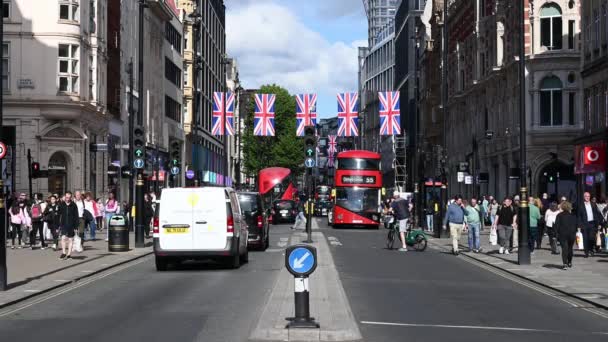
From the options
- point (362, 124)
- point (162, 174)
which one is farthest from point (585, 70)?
point (362, 124)

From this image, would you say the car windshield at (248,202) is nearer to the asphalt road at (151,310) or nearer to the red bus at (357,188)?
the asphalt road at (151,310)

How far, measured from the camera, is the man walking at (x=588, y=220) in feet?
102

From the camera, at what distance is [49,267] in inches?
1010

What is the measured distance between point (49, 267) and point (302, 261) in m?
14.1

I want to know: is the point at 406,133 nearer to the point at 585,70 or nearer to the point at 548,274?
the point at 585,70

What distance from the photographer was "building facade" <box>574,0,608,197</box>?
44719 mm

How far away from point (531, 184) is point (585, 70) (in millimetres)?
10307

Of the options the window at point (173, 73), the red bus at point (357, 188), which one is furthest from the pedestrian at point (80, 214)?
the window at point (173, 73)

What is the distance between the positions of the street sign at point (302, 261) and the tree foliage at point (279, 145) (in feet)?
336

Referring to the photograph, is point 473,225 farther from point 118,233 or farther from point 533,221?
point 118,233

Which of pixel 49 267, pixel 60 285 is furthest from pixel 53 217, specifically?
pixel 60 285

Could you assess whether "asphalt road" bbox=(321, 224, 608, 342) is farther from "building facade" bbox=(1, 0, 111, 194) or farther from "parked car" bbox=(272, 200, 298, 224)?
"parked car" bbox=(272, 200, 298, 224)

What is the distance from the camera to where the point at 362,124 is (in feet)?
550

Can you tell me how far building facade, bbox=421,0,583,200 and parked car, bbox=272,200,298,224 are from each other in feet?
39.9
